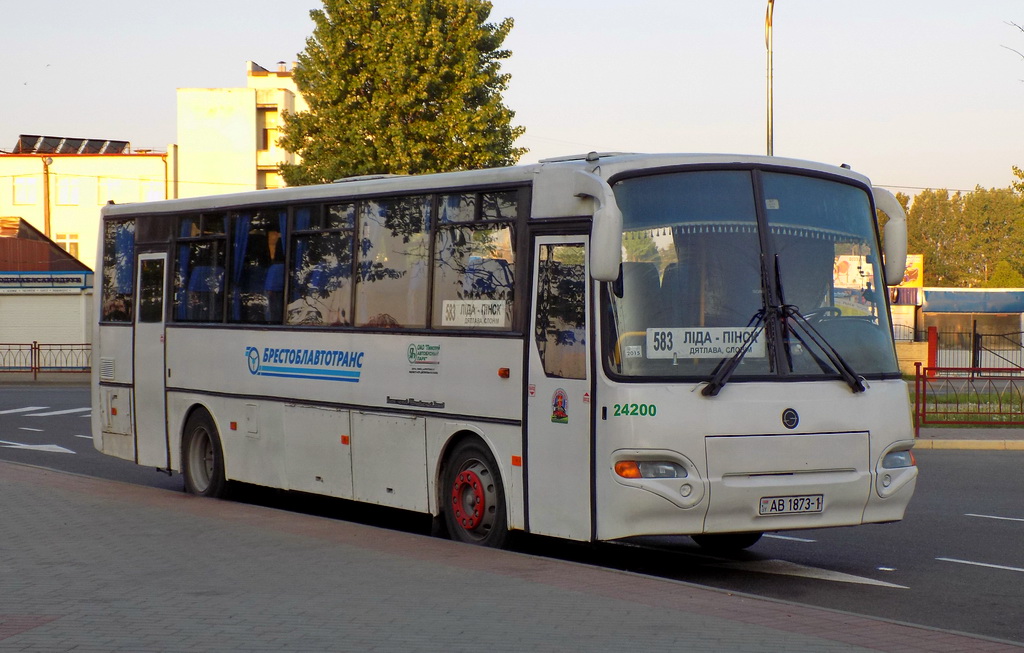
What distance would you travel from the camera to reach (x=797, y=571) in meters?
9.80

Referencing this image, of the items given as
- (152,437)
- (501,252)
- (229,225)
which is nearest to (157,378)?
(152,437)

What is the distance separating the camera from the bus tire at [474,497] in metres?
10.0

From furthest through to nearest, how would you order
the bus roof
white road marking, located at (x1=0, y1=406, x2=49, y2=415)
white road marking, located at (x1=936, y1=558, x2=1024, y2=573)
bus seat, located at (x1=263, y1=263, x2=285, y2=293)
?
1. white road marking, located at (x1=0, y1=406, x2=49, y2=415)
2. bus seat, located at (x1=263, y1=263, x2=285, y2=293)
3. white road marking, located at (x1=936, y1=558, x2=1024, y2=573)
4. the bus roof

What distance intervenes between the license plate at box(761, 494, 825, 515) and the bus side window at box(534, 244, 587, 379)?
1505 mm

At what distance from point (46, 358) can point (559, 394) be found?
3867 centimetres

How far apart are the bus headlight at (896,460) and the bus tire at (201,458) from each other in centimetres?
707

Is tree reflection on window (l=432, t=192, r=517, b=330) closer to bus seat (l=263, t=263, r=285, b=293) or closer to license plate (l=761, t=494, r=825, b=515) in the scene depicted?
license plate (l=761, t=494, r=825, b=515)

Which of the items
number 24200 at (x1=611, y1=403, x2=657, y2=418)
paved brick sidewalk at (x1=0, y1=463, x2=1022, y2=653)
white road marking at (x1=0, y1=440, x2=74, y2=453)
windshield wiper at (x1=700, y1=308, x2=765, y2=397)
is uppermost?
windshield wiper at (x1=700, y1=308, x2=765, y2=397)

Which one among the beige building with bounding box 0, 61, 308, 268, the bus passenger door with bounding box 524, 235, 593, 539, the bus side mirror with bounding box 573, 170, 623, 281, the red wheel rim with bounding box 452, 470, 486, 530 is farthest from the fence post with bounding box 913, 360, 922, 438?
the beige building with bounding box 0, 61, 308, 268

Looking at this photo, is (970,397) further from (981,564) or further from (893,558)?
(981,564)

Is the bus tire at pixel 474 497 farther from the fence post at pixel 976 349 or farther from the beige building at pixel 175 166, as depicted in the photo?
the beige building at pixel 175 166

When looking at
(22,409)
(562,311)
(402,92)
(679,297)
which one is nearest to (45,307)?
(22,409)

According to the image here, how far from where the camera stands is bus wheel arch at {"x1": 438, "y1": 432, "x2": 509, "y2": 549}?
32.9 feet

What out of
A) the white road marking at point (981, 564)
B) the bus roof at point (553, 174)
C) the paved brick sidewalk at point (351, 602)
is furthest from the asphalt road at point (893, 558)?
the bus roof at point (553, 174)
